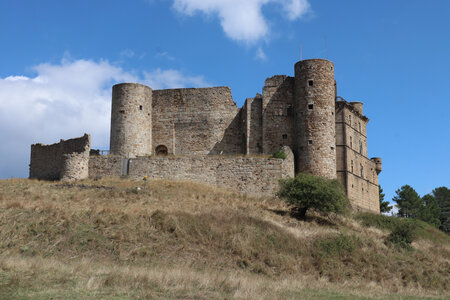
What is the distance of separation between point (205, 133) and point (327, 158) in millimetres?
9774

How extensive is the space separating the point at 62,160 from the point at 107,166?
3031 millimetres

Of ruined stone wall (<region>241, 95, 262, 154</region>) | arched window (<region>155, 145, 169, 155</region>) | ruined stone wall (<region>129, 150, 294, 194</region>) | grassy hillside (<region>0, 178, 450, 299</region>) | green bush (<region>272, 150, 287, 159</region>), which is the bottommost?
grassy hillside (<region>0, 178, 450, 299</region>)

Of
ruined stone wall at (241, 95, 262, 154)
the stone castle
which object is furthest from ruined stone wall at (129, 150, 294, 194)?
ruined stone wall at (241, 95, 262, 154)

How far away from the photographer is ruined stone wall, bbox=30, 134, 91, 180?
3466 cm

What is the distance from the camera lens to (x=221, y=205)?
27578mm

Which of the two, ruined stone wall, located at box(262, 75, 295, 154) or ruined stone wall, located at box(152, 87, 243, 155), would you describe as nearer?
ruined stone wall, located at box(262, 75, 295, 154)

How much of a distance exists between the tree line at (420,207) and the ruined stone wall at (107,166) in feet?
101

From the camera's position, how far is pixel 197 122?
3975 centimetres

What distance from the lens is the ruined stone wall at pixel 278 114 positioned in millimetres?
36781

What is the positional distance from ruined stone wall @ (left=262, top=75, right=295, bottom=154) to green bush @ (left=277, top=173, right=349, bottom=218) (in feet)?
26.7

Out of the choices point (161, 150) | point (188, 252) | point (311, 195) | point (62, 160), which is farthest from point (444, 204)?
point (188, 252)

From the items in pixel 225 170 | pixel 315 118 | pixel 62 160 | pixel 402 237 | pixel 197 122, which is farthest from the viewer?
pixel 197 122

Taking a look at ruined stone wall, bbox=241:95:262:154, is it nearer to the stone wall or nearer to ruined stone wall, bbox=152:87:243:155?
ruined stone wall, bbox=152:87:243:155

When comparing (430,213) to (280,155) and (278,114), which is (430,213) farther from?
(280,155)
